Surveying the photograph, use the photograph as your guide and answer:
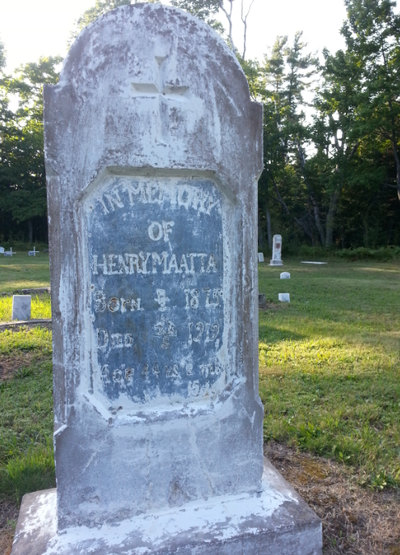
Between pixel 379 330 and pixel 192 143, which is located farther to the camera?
pixel 379 330

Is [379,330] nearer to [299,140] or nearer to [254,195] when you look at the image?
[254,195]

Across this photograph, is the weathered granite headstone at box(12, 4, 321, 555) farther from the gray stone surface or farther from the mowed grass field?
the gray stone surface

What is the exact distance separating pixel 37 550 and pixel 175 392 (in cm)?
82

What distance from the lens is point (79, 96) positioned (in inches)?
69.8

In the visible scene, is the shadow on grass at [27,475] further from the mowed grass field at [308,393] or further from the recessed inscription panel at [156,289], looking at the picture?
the recessed inscription panel at [156,289]

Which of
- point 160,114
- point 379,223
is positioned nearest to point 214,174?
point 160,114

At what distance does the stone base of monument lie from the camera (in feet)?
5.81

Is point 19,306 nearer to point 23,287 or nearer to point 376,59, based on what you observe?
point 23,287

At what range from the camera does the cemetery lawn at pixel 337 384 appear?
290 centimetres

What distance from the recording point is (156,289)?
198cm

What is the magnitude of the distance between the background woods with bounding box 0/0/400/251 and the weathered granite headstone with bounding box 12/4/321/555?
19.4 m

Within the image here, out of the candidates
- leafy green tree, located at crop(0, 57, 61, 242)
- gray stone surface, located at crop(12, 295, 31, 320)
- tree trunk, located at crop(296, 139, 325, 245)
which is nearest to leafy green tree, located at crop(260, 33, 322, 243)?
tree trunk, located at crop(296, 139, 325, 245)

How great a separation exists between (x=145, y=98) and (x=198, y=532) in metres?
1.84

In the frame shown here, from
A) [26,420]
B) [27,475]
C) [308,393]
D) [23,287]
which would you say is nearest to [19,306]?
[26,420]
